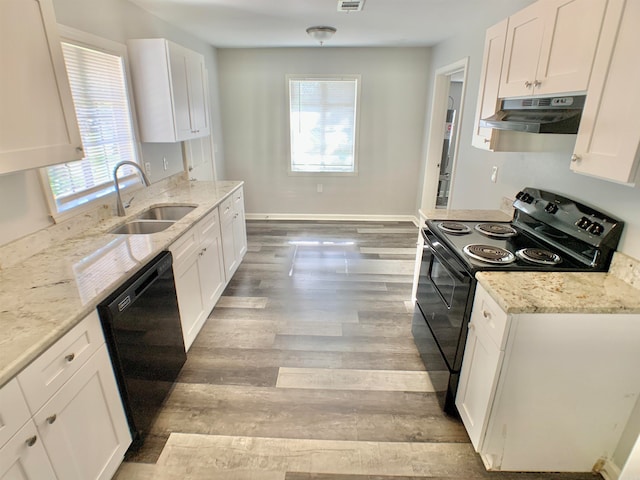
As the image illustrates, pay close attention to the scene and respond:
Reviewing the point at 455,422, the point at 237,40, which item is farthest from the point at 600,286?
the point at 237,40

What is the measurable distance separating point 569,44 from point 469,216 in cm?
128

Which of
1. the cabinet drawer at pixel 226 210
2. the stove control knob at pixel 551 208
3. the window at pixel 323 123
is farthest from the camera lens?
the window at pixel 323 123

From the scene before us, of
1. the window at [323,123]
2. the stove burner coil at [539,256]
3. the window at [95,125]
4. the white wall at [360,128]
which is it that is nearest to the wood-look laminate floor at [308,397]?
the stove burner coil at [539,256]

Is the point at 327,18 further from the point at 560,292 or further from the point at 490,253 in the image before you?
the point at 560,292

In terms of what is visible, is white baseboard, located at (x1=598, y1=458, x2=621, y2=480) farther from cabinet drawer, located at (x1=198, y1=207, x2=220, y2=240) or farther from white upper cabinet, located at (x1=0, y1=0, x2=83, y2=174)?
white upper cabinet, located at (x1=0, y1=0, x2=83, y2=174)

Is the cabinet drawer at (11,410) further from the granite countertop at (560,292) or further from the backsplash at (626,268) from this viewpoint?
the backsplash at (626,268)

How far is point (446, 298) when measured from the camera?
200cm

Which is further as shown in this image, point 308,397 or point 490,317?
point 308,397

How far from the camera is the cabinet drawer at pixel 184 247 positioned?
2193mm

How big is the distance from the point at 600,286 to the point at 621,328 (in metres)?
0.21

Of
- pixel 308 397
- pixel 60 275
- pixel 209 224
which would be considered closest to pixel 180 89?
pixel 209 224

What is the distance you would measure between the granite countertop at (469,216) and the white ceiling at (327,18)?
4.86 feet

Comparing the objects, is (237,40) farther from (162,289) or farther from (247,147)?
(162,289)

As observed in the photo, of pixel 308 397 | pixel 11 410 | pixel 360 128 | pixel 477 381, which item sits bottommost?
pixel 308 397
